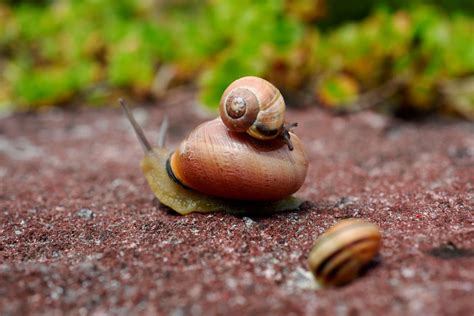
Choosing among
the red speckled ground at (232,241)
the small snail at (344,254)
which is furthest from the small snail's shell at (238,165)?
the small snail at (344,254)

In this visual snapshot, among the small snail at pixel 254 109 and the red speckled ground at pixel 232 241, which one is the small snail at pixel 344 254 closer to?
the red speckled ground at pixel 232 241

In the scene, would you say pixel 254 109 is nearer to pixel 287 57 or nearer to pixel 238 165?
pixel 238 165

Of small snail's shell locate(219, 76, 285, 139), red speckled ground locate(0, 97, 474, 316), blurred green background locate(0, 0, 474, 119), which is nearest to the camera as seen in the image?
red speckled ground locate(0, 97, 474, 316)

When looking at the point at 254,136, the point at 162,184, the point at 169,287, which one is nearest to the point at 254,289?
the point at 169,287

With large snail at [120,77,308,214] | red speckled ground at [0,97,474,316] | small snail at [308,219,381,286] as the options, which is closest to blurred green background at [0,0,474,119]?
red speckled ground at [0,97,474,316]

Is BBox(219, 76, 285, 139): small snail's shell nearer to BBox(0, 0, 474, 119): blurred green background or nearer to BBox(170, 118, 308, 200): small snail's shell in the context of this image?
BBox(170, 118, 308, 200): small snail's shell

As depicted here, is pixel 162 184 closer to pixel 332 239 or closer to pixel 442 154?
pixel 332 239

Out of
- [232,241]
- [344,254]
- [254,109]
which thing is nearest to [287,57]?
[254,109]
